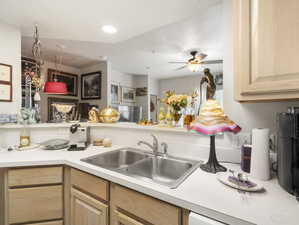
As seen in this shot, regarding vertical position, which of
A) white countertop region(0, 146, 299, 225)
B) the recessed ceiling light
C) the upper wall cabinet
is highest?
the recessed ceiling light

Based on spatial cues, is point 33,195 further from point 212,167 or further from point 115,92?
point 115,92

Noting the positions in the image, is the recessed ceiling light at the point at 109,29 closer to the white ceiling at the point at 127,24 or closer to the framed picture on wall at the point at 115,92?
the white ceiling at the point at 127,24

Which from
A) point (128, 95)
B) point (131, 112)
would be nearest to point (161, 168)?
point (131, 112)

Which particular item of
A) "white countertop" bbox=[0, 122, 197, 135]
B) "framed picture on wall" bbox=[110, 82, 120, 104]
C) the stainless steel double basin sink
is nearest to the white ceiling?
"framed picture on wall" bbox=[110, 82, 120, 104]

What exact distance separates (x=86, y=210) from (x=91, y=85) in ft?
10.4

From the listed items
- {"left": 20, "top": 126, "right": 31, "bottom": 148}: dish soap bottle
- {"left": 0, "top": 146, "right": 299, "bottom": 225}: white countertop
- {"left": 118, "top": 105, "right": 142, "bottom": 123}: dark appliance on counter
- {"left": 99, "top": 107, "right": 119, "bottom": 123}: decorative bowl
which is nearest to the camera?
{"left": 0, "top": 146, "right": 299, "bottom": 225}: white countertop

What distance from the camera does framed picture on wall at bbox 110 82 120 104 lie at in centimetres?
353

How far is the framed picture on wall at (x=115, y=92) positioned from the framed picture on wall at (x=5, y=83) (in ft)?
6.37

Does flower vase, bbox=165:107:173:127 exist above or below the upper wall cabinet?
below

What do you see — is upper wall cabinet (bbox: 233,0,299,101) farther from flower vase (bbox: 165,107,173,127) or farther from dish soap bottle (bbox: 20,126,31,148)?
dish soap bottle (bbox: 20,126,31,148)

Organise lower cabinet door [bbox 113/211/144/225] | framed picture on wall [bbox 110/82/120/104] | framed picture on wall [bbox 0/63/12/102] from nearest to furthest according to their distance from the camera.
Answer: lower cabinet door [bbox 113/211/144/225] < framed picture on wall [bbox 0/63/12/102] < framed picture on wall [bbox 110/82/120/104]

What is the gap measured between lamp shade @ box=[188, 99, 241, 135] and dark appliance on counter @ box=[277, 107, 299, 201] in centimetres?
23

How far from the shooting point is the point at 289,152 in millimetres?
688

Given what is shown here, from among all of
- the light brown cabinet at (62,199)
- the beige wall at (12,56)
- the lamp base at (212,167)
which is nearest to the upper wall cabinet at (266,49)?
the lamp base at (212,167)
